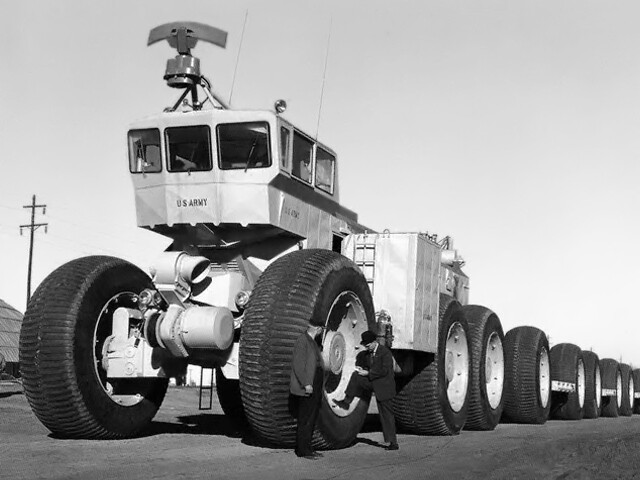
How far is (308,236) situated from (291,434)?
134 inches

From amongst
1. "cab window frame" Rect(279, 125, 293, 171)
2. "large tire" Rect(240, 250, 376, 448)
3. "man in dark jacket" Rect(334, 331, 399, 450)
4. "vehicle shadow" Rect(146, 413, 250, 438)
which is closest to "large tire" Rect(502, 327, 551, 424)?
"vehicle shadow" Rect(146, 413, 250, 438)

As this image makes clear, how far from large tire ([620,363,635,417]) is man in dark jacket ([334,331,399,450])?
1601cm

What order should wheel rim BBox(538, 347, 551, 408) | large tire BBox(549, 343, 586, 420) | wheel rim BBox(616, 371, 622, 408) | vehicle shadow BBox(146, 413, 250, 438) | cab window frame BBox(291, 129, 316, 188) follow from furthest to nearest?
wheel rim BBox(616, 371, 622, 408) → large tire BBox(549, 343, 586, 420) → wheel rim BBox(538, 347, 551, 408) → vehicle shadow BBox(146, 413, 250, 438) → cab window frame BBox(291, 129, 316, 188)

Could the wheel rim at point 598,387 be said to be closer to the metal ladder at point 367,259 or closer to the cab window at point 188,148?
the metal ladder at point 367,259

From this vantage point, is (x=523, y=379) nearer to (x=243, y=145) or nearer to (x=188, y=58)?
(x=243, y=145)

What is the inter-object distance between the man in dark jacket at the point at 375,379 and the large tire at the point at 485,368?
12.3 feet

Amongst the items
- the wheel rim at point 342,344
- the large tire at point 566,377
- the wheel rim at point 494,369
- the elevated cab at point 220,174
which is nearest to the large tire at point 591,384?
the large tire at point 566,377

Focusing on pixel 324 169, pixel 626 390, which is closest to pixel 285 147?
pixel 324 169

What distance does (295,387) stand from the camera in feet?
29.0

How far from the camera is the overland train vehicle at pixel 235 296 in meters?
9.49

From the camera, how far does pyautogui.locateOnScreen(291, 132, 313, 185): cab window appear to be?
38.0 ft

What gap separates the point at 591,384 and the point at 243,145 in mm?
13491

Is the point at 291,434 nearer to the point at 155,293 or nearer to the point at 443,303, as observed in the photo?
the point at 155,293

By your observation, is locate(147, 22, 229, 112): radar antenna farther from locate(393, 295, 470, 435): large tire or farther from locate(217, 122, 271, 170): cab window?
locate(393, 295, 470, 435): large tire
